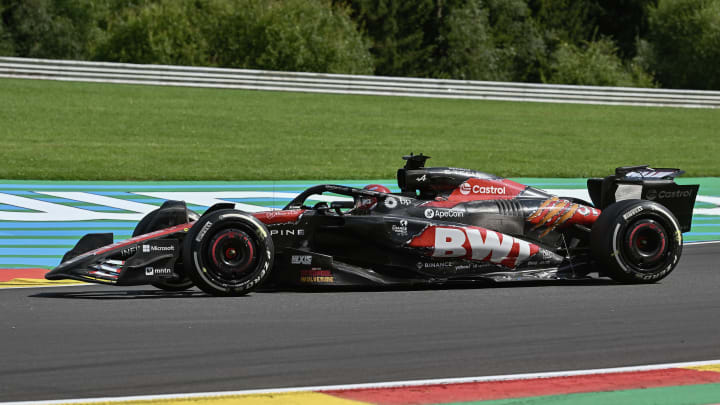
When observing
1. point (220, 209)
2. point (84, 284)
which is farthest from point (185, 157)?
point (220, 209)

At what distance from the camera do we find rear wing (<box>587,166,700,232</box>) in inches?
384

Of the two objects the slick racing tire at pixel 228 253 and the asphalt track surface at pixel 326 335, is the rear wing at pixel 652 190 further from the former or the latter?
the slick racing tire at pixel 228 253

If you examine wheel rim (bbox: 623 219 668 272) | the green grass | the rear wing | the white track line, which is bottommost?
the white track line

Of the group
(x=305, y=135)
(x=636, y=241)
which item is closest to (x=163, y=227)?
(x=636, y=241)

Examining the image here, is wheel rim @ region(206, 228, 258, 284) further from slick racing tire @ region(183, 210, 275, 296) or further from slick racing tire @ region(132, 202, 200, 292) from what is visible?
slick racing tire @ region(132, 202, 200, 292)

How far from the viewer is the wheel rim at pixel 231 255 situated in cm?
826

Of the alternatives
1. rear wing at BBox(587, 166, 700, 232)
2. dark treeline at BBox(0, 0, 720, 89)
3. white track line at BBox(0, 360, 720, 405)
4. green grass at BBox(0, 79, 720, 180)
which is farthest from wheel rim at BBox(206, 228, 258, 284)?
dark treeline at BBox(0, 0, 720, 89)

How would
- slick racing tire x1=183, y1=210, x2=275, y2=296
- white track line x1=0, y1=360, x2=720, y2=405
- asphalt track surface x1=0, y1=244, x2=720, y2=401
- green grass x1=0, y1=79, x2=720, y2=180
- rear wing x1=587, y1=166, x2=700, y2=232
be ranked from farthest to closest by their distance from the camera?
green grass x1=0, y1=79, x2=720, y2=180 < rear wing x1=587, y1=166, x2=700, y2=232 < slick racing tire x1=183, y1=210, x2=275, y2=296 < asphalt track surface x1=0, y1=244, x2=720, y2=401 < white track line x1=0, y1=360, x2=720, y2=405

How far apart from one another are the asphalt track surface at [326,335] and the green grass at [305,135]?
9.07 meters

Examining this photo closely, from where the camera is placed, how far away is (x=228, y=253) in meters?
8.32

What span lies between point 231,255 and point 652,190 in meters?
3.86

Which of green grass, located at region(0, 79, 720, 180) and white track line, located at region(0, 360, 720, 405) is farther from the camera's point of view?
green grass, located at region(0, 79, 720, 180)

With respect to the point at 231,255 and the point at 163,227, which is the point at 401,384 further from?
the point at 163,227

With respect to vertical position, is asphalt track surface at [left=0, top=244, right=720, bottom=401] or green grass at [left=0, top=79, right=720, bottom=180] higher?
green grass at [left=0, top=79, right=720, bottom=180]
